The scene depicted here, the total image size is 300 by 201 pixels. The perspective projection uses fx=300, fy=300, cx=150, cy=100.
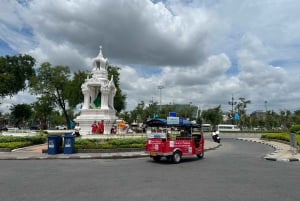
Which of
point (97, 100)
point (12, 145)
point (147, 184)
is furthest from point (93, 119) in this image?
point (147, 184)

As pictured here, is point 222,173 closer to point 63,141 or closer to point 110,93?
point 63,141

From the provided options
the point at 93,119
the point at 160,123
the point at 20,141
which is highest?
the point at 93,119

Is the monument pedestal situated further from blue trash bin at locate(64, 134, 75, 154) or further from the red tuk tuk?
the red tuk tuk

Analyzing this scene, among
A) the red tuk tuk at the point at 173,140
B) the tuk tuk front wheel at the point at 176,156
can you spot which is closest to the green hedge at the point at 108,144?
the red tuk tuk at the point at 173,140

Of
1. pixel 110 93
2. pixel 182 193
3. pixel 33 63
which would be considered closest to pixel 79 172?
pixel 182 193

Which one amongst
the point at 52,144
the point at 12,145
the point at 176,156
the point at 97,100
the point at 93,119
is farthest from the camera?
the point at 97,100

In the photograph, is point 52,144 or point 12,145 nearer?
point 52,144

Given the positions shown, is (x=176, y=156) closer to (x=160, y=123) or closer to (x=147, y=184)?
(x=160, y=123)

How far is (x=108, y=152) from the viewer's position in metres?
18.2

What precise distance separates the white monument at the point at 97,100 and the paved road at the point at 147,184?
1970cm

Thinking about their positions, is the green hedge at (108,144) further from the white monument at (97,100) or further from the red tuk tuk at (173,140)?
the white monument at (97,100)

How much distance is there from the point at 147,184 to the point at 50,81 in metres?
46.7

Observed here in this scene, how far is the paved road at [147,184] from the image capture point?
24.8 feet

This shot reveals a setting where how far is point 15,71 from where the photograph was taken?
52.2m
